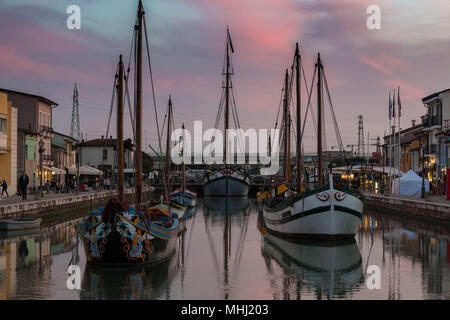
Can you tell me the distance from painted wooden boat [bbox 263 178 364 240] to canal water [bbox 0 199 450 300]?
0.72 m

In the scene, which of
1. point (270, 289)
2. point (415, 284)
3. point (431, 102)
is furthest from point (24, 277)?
point (431, 102)

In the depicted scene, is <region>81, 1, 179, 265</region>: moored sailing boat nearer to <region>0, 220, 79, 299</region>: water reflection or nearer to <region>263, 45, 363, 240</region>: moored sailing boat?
<region>0, 220, 79, 299</region>: water reflection

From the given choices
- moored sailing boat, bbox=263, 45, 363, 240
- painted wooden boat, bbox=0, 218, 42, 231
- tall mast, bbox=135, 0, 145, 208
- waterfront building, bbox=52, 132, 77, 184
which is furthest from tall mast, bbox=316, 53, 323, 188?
waterfront building, bbox=52, 132, 77, 184

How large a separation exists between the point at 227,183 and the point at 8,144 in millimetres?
28463

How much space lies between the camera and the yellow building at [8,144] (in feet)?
150

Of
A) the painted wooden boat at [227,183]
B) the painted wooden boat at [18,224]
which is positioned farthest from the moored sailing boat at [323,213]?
the painted wooden boat at [227,183]

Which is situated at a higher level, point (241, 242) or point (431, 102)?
point (431, 102)

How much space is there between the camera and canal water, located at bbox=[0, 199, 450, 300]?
15.6 meters

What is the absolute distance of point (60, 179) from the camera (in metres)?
71.4

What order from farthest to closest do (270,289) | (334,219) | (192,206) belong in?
(192,206)
(334,219)
(270,289)

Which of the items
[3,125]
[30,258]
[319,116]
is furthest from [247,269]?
[3,125]

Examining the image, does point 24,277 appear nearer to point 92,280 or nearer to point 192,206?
point 92,280

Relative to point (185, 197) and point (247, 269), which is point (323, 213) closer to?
point (247, 269)
